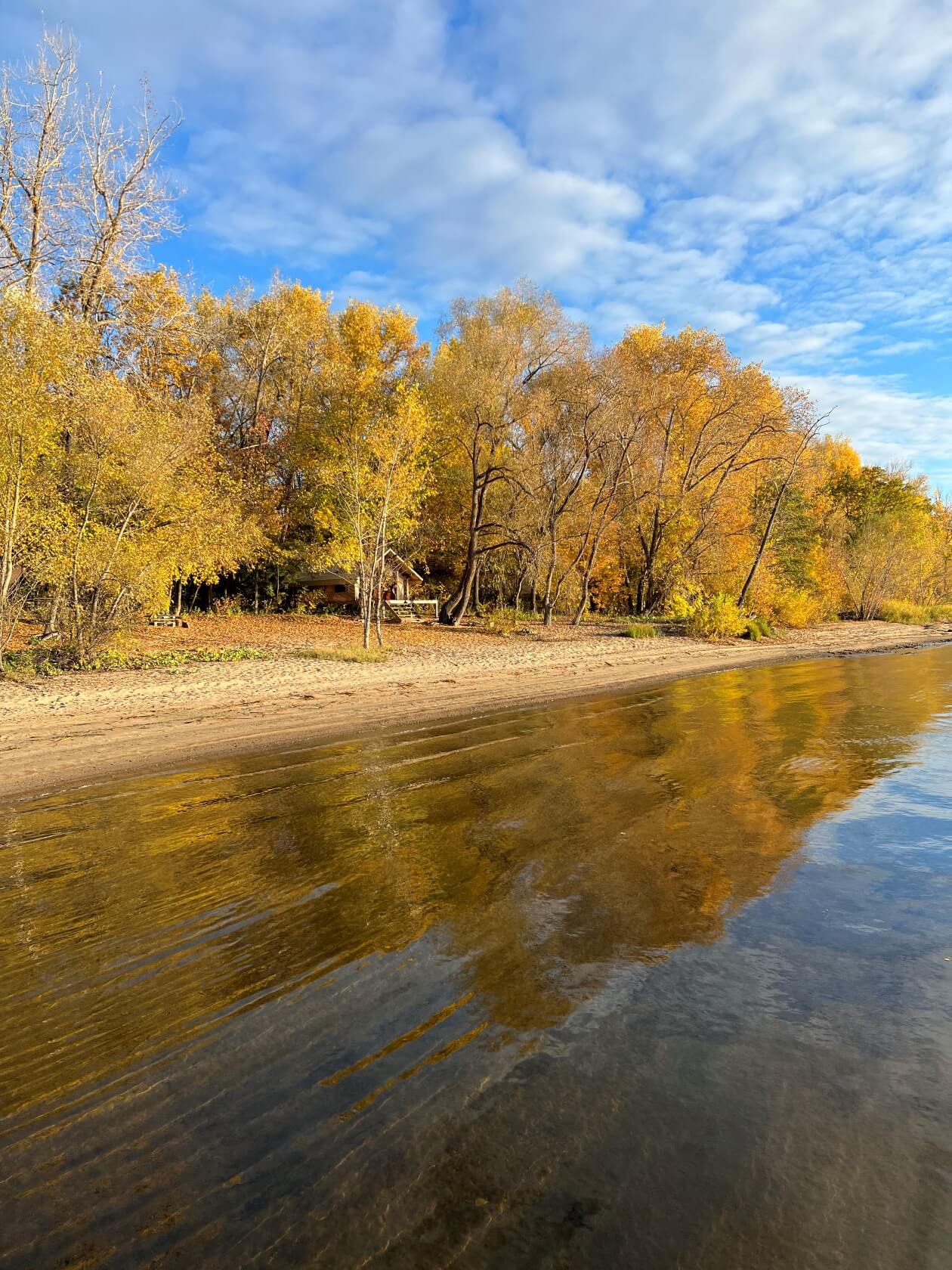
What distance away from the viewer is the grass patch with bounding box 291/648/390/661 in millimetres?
21156

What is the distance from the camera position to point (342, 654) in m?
21.5

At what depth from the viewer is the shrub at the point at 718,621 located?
32438 millimetres

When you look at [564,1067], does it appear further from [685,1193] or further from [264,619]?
[264,619]

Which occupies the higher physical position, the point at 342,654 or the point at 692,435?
the point at 692,435

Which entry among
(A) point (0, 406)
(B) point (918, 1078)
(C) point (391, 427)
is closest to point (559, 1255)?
(B) point (918, 1078)

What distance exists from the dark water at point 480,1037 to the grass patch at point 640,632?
23134 millimetres

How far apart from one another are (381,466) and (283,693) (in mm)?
8946

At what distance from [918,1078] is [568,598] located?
34392 millimetres

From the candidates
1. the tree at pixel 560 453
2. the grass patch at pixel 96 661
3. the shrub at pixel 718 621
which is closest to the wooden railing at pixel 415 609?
the tree at pixel 560 453

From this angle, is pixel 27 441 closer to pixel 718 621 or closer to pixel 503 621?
pixel 503 621

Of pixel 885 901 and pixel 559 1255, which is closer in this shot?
pixel 559 1255

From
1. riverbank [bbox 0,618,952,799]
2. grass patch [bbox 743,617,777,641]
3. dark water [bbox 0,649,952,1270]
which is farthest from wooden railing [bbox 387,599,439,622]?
dark water [bbox 0,649,952,1270]

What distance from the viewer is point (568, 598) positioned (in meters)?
37.6

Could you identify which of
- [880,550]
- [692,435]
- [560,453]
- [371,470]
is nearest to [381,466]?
[371,470]
